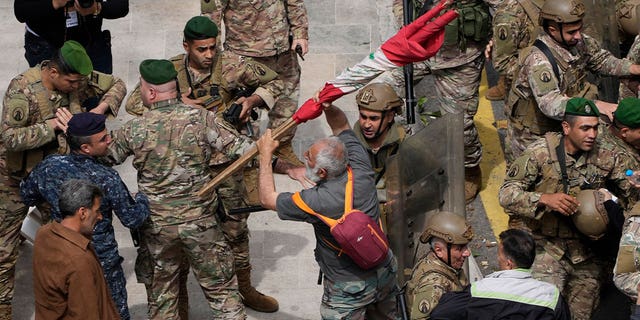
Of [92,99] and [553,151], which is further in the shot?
[92,99]

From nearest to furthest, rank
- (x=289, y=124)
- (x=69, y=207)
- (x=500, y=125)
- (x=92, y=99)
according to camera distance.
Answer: (x=69, y=207) < (x=289, y=124) < (x=92, y=99) < (x=500, y=125)

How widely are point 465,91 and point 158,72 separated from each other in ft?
10.9

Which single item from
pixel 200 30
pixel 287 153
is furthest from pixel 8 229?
pixel 287 153

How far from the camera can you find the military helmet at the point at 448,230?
7367mm

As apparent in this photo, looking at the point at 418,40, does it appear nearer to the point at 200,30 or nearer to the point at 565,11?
the point at 565,11

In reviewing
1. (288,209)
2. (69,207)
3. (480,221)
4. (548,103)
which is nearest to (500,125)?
(480,221)

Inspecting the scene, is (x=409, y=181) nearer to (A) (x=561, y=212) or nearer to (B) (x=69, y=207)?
(A) (x=561, y=212)

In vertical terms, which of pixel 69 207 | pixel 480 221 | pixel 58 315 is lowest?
pixel 480 221

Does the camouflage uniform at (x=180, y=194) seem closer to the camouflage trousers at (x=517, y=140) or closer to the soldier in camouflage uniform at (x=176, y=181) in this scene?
the soldier in camouflage uniform at (x=176, y=181)

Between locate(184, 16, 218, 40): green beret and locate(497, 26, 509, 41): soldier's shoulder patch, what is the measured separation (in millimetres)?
2362

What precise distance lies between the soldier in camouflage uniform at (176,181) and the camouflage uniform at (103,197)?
0.19 metres

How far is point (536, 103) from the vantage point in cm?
919

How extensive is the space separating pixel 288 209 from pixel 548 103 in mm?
2419

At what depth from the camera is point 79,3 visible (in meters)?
9.77
